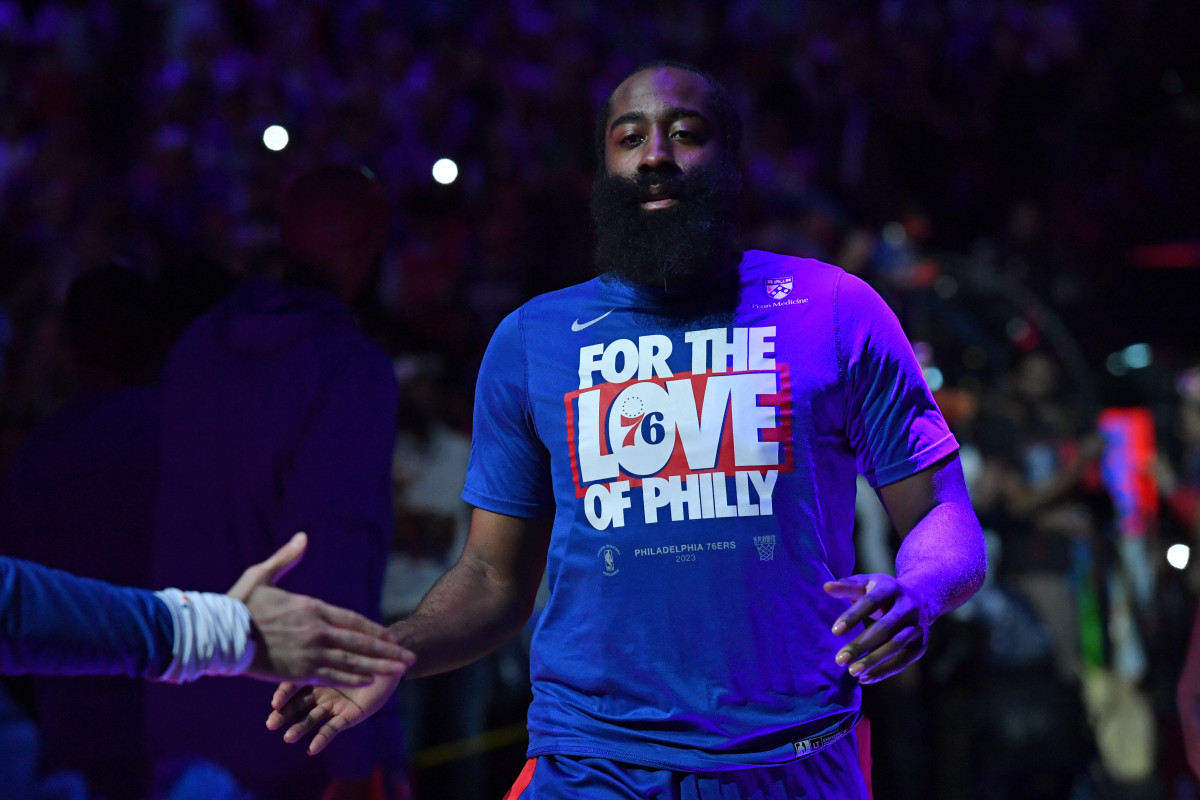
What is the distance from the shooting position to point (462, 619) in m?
2.60

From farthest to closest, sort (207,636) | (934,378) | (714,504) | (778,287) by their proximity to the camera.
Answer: (934,378), (778,287), (714,504), (207,636)

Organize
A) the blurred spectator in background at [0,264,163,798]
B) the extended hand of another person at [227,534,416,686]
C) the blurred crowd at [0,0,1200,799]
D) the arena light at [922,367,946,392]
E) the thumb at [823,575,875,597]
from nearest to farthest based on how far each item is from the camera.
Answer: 1. the thumb at [823,575,875,597]
2. the extended hand of another person at [227,534,416,686]
3. the blurred spectator in background at [0,264,163,798]
4. the blurred crowd at [0,0,1200,799]
5. the arena light at [922,367,946,392]

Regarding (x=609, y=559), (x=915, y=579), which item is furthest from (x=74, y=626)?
(x=915, y=579)

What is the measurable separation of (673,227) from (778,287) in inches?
9.9

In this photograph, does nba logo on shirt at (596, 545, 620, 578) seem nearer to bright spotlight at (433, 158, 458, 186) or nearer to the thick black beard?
the thick black beard

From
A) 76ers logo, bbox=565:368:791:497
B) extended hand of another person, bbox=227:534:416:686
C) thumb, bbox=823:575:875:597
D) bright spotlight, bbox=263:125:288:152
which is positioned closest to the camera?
thumb, bbox=823:575:875:597

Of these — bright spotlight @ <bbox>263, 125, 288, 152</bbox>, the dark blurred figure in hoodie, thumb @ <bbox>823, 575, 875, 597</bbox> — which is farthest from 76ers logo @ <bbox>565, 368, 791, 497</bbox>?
bright spotlight @ <bbox>263, 125, 288, 152</bbox>

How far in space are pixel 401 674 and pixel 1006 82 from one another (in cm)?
816

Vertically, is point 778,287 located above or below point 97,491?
above

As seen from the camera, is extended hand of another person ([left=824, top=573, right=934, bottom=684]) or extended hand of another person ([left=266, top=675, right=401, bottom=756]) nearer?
extended hand of another person ([left=824, top=573, right=934, bottom=684])

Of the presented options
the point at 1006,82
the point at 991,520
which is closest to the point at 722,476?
the point at 991,520

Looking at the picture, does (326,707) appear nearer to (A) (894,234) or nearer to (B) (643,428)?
(B) (643,428)

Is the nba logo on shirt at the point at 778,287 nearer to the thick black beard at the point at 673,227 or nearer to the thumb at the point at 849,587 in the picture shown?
the thick black beard at the point at 673,227

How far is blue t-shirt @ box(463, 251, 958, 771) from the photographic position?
231 centimetres
